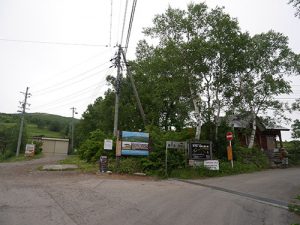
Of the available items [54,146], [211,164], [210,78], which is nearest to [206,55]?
[210,78]

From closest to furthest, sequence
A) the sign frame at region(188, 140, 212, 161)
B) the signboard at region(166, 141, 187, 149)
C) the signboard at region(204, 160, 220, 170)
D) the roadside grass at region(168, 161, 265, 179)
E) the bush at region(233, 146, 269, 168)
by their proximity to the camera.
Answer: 1. the roadside grass at region(168, 161, 265, 179)
2. the signboard at region(204, 160, 220, 170)
3. the signboard at region(166, 141, 187, 149)
4. the sign frame at region(188, 140, 212, 161)
5. the bush at region(233, 146, 269, 168)

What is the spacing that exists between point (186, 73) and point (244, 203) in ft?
46.9

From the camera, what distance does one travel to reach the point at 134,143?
21.1 meters

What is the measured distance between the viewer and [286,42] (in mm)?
27719

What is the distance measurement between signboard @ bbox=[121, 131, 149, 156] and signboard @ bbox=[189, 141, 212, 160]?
313 cm

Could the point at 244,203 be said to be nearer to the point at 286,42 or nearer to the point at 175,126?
the point at 286,42

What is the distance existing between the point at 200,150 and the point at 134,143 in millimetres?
4615

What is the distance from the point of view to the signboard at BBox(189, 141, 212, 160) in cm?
2080

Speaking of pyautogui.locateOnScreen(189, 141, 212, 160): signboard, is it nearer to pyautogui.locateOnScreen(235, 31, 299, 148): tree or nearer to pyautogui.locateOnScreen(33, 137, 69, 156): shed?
pyautogui.locateOnScreen(235, 31, 299, 148): tree

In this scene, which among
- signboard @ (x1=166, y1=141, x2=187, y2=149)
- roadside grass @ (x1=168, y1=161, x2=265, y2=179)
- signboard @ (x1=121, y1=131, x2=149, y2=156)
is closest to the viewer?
roadside grass @ (x1=168, y1=161, x2=265, y2=179)

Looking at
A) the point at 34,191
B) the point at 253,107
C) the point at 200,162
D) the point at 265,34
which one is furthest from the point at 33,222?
the point at 265,34

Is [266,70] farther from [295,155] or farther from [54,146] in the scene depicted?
[54,146]

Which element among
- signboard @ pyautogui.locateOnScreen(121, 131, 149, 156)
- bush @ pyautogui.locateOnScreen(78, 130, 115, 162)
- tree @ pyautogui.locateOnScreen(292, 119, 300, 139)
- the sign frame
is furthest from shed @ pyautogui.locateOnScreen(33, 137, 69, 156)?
the sign frame

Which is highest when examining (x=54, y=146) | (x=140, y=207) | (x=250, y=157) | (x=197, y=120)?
(x=54, y=146)
